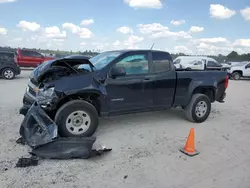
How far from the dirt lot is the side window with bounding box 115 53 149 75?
1.36m

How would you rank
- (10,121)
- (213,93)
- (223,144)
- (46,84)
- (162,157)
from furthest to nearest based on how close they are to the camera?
1. (213,93)
2. (10,121)
3. (223,144)
4. (46,84)
5. (162,157)

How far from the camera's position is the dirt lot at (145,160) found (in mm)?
3414

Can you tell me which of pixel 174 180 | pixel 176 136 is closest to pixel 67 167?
pixel 174 180

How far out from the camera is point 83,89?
4.68 metres

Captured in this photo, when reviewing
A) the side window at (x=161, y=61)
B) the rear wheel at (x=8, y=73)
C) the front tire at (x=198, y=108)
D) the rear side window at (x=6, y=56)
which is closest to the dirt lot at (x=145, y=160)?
the front tire at (x=198, y=108)

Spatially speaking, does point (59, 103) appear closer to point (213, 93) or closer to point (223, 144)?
point (223, 144)

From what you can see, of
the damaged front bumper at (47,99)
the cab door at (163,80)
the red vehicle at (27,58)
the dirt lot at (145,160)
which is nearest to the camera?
the dirt lot at (145,160)

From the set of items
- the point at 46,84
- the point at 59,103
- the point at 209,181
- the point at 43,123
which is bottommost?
the point at 209,181

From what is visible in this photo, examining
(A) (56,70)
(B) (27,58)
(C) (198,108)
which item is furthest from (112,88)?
(B) (27,58)

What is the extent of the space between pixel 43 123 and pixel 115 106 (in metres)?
1.59

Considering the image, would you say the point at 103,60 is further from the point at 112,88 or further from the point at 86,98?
the point at 86,98

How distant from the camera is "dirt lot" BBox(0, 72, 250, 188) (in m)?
3.41

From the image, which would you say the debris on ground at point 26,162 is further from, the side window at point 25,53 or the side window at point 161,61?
the side window at point 25,53

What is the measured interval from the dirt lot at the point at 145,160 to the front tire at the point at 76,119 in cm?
40
